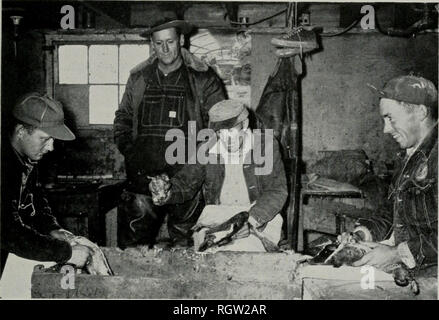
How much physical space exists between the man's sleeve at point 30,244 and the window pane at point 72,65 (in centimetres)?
198

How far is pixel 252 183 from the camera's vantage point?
313 centimetres

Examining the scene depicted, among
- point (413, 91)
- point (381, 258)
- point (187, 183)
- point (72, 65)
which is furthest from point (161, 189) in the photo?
point (72, 65)

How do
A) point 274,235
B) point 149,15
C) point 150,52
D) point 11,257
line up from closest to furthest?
point 11,257
point 274,235
point 150,52
point 149,15

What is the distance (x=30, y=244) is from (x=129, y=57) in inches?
90.4

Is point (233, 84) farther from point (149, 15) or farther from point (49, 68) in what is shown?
point (49, 68)

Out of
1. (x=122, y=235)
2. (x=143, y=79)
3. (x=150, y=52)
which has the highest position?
(x=150, y=52)

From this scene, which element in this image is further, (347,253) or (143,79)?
(143,79)

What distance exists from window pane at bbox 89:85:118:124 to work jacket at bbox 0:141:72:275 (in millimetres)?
1466

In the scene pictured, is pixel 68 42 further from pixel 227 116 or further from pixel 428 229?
pixel 428 229

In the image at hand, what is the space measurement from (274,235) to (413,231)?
36.7 inches

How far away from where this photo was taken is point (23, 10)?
3502 millimetres

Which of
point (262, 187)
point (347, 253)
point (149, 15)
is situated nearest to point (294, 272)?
point (347, 253)

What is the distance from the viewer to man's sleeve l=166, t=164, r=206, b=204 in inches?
127

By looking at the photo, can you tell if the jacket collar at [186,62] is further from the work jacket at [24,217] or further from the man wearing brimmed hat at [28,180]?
the work jacket at [24,217]
